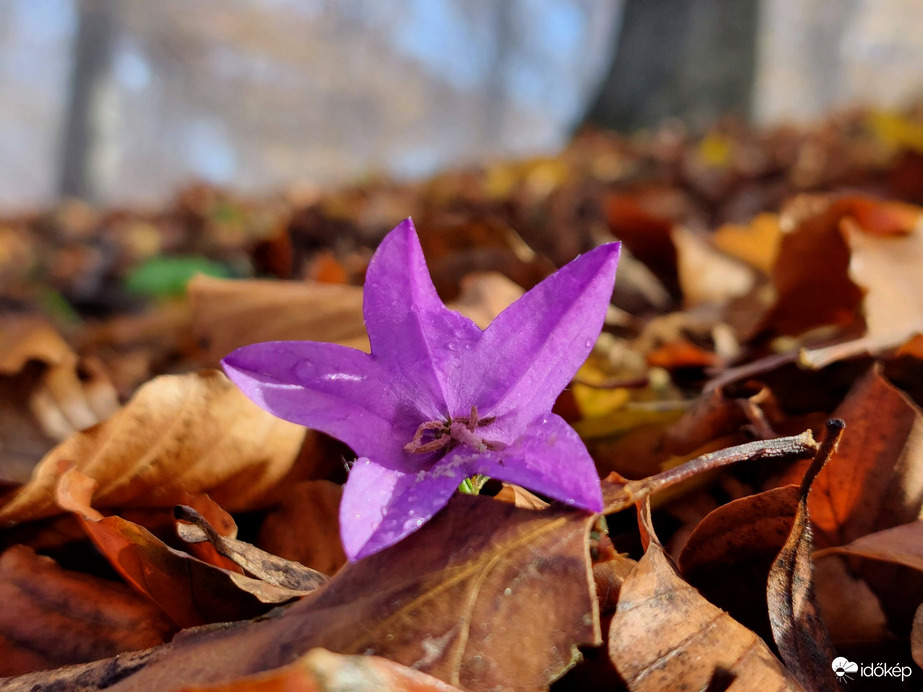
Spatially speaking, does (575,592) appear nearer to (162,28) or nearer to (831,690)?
(831,690)

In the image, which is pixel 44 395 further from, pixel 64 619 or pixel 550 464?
pixel 550 464

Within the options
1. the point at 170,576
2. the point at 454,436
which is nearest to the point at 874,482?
the point at 454,436

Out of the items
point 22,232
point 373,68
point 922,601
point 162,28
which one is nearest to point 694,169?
point 922,601

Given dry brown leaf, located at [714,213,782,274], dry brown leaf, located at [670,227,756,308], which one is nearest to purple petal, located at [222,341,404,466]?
dry brown leaf, located at [670,227,756,308]

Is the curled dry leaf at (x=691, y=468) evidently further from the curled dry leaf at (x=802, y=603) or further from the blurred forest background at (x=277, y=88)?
the blurred forest background at (x=277, y=88)

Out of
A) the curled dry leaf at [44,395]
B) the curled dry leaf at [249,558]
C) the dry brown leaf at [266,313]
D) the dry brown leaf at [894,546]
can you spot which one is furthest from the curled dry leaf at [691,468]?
the curled dry leaf at [44,395]

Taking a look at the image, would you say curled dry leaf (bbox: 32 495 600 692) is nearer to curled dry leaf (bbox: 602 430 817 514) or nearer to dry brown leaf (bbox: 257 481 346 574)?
curled dry leaf (bbox: 602 430 817 514)
